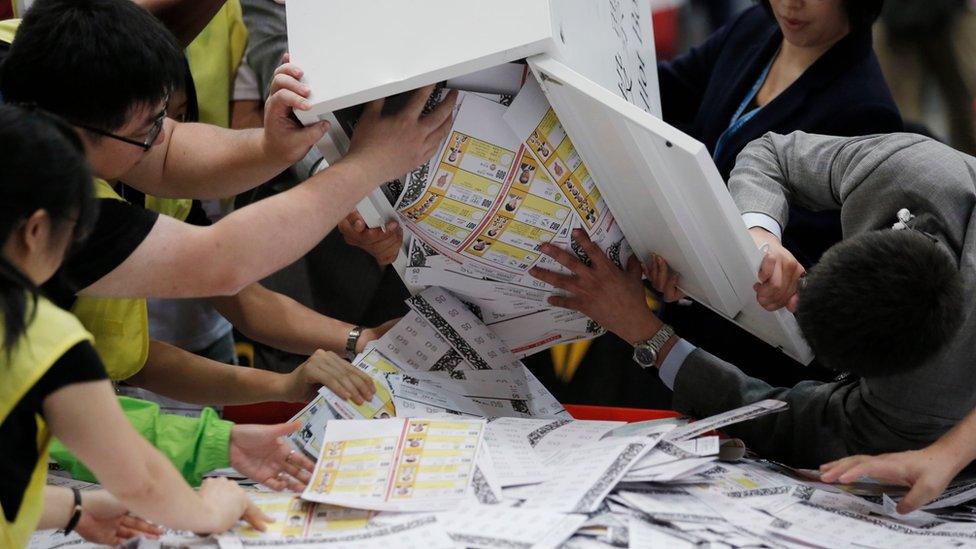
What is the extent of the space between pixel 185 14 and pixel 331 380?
891 millimetres

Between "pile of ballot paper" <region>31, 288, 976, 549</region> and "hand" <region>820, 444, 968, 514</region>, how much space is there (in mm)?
54

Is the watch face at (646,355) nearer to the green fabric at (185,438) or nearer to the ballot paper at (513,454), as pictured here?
the ballot paper at (513,454)

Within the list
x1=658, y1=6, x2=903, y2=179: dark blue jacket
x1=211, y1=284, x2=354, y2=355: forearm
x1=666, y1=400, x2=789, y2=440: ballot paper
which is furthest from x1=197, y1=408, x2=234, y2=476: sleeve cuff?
x1=658, y1=6, x2=903, y2=179: dark blue jacket

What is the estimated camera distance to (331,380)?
1931 millimetres

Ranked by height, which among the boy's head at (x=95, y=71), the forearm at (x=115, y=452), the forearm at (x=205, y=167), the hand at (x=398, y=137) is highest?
the boy's head at (x=95, y=71)

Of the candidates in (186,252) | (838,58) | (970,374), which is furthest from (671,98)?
(186,252)

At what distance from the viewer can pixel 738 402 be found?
1.97 m

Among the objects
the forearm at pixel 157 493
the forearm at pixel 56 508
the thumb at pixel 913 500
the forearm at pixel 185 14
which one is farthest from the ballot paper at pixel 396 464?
the forearm at pixel 185 14

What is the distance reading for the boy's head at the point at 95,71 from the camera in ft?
5.15

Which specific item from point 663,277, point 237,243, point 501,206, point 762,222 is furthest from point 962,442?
point 237,243

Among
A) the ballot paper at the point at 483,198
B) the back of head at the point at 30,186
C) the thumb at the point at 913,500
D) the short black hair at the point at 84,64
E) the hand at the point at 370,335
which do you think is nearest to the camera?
the back of head at the point at 30,186

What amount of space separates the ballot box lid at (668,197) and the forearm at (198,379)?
30.3 inches

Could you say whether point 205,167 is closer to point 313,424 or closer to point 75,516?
point 313,424

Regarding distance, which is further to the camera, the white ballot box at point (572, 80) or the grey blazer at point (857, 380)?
the grey blazer at point (857, 380)
